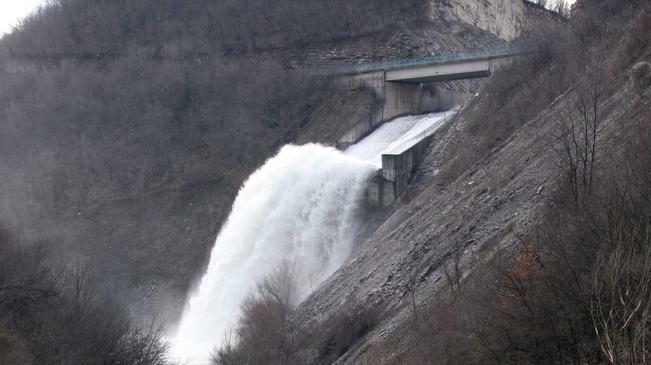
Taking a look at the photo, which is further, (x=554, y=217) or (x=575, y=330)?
(x=554, y=217)

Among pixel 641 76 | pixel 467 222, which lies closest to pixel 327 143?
pixel 467 222

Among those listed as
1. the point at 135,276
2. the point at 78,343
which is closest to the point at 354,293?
the point at 78,343

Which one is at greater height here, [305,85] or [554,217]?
[554,217]

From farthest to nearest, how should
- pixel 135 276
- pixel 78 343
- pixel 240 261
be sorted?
pixel 135 276, pixel 240 261, pixel 78 343

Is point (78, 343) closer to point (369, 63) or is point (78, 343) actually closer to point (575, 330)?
point (575, 330)

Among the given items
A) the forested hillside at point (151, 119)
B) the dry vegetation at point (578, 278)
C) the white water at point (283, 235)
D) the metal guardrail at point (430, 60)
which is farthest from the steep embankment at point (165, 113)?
the dry vegetation at point (578, 278)

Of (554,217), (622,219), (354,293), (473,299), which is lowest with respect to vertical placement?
(354,293)
